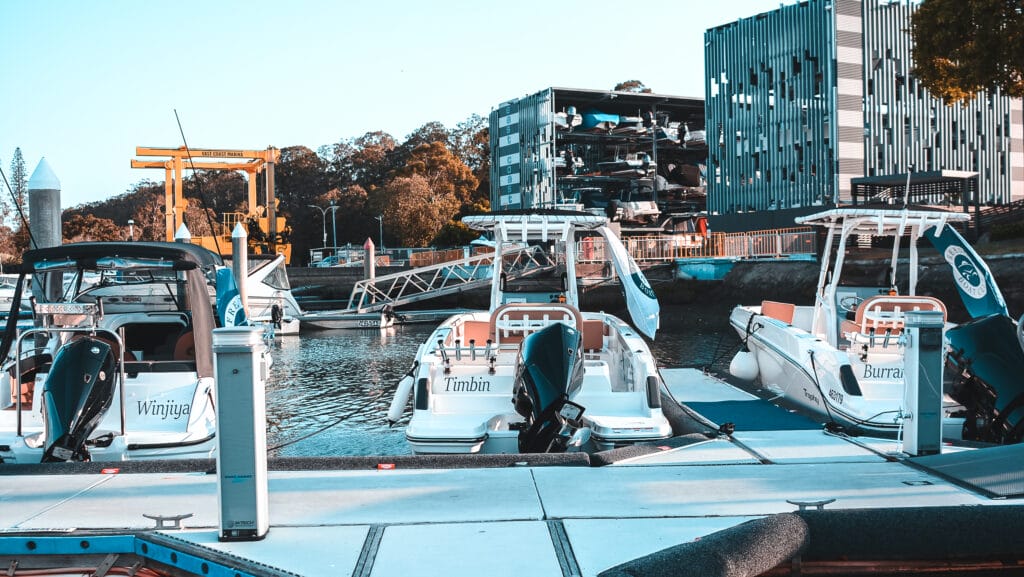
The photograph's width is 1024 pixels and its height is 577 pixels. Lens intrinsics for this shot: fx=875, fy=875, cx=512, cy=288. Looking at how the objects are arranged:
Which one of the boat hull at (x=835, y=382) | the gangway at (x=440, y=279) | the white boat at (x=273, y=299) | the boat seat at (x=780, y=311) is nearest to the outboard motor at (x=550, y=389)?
the boat hull at (x=835, y=382)

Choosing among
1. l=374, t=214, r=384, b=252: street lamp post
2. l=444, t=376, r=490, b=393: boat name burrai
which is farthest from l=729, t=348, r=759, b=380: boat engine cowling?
l=374, t=214, r=384, b=252: street lamp post

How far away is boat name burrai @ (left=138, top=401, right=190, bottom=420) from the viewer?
7961mm

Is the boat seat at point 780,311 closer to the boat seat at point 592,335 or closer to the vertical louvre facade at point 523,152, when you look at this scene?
the boat seat at point 592,335

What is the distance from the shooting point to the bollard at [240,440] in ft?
13.7

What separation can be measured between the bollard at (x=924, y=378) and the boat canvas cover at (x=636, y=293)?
178 inches

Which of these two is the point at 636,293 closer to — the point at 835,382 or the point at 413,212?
the point at 835,382

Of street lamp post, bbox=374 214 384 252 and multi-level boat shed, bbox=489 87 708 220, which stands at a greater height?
multi-level boat shed, bbox=489 87 708 220

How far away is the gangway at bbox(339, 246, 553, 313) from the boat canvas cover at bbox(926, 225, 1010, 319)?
18.2m

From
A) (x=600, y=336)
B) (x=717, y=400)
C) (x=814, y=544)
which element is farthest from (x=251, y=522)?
(x=717, y=400)

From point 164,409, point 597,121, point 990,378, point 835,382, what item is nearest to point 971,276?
point 835,382

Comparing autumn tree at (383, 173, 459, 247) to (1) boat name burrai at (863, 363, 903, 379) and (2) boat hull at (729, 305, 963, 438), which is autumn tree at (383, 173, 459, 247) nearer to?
(2) boat hull at (729, 305, 963, 438)

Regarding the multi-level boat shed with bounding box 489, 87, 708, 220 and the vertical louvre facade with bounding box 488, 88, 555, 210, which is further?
the multi-level boat shed with bounding box 489, 87, 708, 220

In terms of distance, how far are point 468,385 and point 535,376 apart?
1.46m

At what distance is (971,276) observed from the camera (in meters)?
10.7
